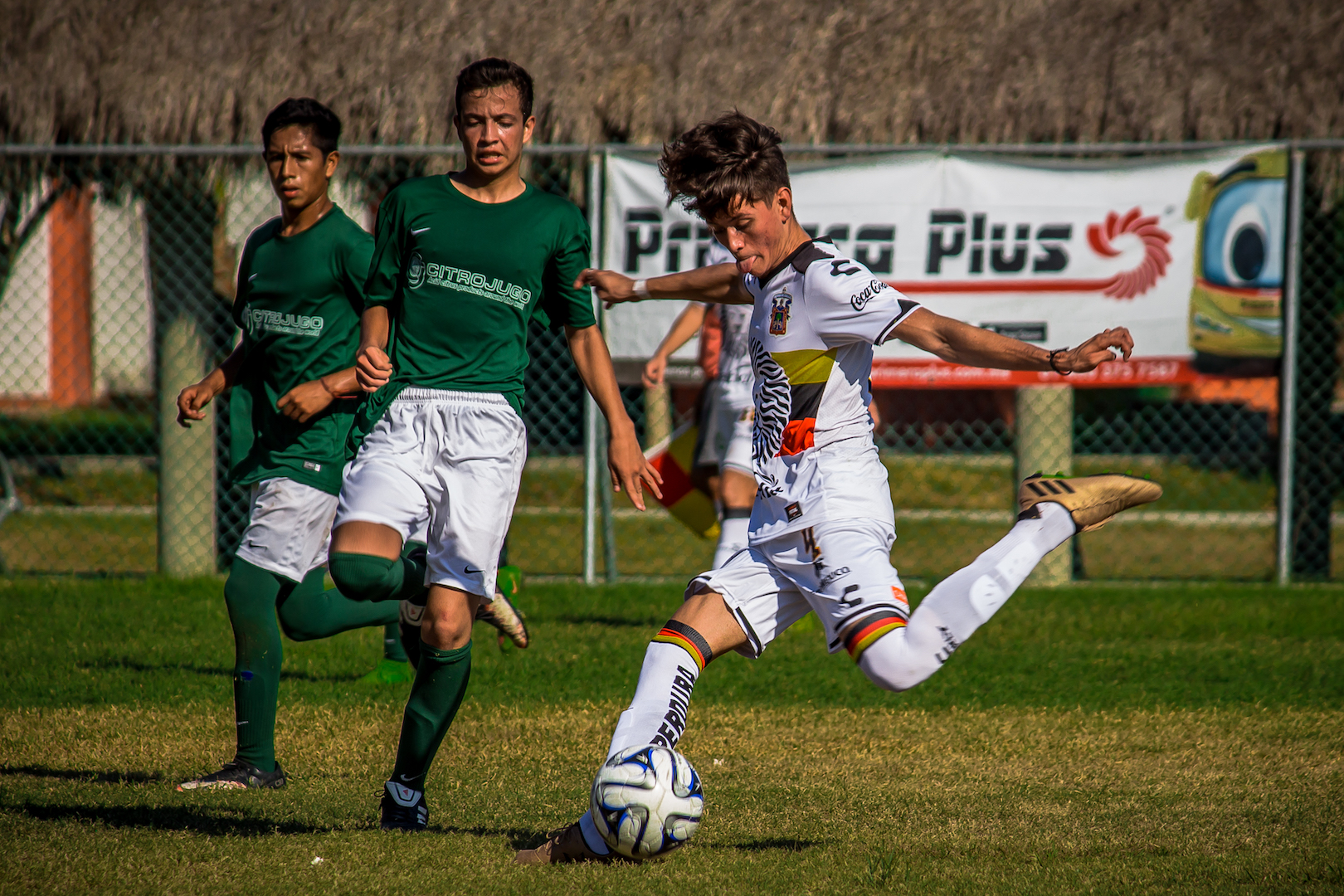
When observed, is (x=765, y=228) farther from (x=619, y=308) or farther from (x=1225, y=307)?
(x=1225, y=307)

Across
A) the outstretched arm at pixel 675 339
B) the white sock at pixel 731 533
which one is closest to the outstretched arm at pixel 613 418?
the white sock at pixel 731 533

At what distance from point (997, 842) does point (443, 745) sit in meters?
2.22

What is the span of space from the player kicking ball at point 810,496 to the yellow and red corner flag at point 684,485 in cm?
420

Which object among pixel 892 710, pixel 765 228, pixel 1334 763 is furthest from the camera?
pixel 892 710

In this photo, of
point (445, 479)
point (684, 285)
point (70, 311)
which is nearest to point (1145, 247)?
point (684, 285)

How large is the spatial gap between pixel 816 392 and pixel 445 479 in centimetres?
115

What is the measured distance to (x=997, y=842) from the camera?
393 centimetres

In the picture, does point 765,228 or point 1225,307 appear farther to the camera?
point 1225,307

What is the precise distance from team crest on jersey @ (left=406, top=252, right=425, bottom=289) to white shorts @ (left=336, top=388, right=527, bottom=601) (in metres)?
0.33

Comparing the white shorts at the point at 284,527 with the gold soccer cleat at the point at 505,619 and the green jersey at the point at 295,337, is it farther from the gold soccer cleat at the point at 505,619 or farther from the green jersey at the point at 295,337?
the gold soccer cleat at the point at 505,619

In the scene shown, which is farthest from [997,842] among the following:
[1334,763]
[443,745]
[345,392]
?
[345,392]

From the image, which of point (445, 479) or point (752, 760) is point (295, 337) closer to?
point (445, 479)

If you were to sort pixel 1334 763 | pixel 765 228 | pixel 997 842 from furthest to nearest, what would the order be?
1. pixel 1334 763
2. pixel 997 842
3. pixel 765 228

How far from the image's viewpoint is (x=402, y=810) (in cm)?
394
